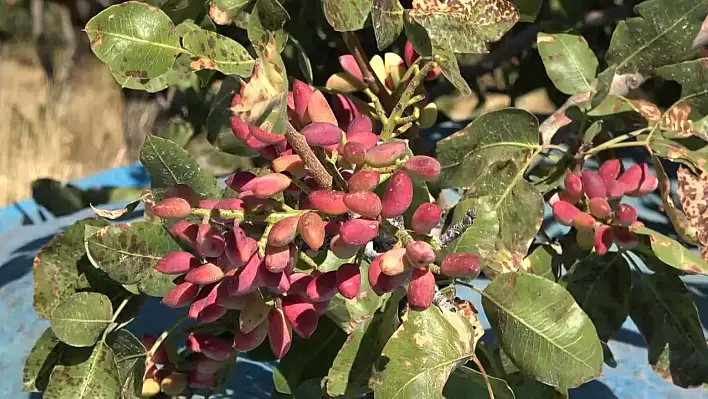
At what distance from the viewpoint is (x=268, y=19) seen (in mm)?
405

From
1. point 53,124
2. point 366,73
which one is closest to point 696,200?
point 366,73

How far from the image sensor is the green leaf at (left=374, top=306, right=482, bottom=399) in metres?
0.38

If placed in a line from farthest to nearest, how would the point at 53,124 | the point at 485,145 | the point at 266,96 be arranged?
the point at 53,124 < the point at 485,145 < the point at 266,96

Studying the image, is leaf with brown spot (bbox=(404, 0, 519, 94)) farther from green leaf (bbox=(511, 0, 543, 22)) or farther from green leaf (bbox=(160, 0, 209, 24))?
green leaf (bbox=(160, 0, 209, 24))

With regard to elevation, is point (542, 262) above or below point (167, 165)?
below

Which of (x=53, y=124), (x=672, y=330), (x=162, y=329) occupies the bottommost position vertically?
(x=53, y=124)

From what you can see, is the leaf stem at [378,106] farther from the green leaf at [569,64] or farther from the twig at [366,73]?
the green leaf at [569,64]

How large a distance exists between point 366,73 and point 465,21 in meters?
0.09

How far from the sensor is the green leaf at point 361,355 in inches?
16.2

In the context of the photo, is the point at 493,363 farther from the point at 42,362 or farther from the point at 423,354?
the point at 42,362

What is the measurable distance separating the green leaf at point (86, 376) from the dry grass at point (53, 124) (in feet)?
6.81

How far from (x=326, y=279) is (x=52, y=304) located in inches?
8.7

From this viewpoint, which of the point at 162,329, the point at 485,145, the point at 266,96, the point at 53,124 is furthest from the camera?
the point at 53,124

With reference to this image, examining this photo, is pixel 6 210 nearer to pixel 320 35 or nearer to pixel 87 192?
pixel 87 192
